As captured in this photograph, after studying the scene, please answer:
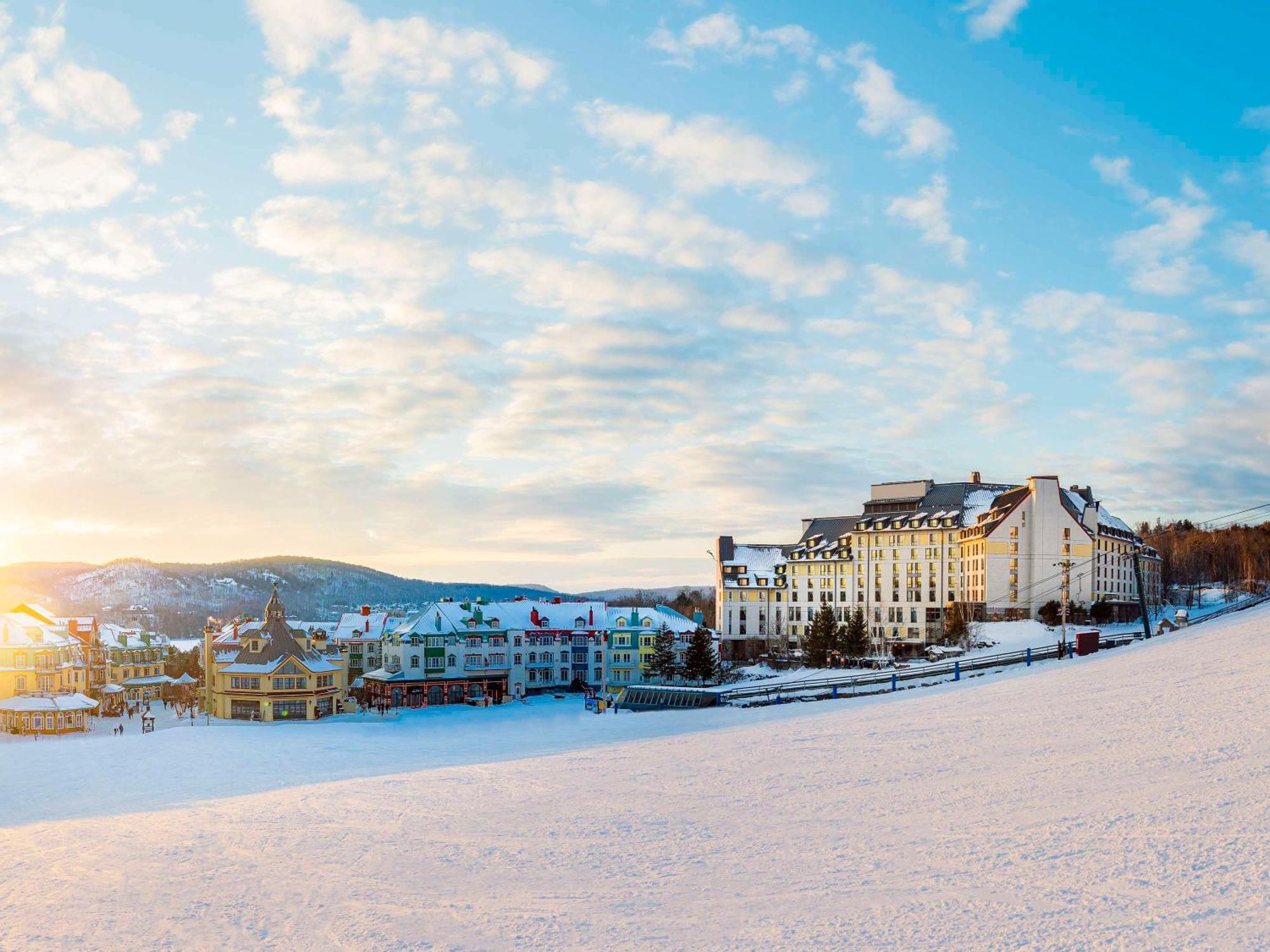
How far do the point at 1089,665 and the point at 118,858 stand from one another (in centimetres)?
3383

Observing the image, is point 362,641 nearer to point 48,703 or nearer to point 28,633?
point 28,633

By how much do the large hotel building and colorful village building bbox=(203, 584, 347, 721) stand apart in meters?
40.8

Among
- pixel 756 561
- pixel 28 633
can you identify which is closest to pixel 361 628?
pixel 28 633

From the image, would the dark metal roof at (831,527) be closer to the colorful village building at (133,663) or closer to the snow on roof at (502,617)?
the snow on roof at (502,617)

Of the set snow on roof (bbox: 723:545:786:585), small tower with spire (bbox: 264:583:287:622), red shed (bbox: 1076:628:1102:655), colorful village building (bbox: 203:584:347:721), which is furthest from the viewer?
snow on roof (bbox: 723:545:786:585)

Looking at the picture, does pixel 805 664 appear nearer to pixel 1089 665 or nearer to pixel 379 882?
pixel 1089 665

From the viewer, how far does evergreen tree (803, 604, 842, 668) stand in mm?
69938

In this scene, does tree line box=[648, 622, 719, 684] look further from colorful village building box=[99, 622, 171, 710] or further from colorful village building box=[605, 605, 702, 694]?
colorful village building box=[99, 622, 171, 710]

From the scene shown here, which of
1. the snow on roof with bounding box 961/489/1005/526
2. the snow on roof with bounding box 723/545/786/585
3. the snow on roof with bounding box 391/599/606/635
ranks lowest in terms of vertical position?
the snow on roof with bounding box 391/599/606/635

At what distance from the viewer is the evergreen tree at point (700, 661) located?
6900cm

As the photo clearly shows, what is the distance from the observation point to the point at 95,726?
6069 centimetres

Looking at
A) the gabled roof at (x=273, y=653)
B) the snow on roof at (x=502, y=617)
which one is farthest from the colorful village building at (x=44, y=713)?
the snow on roof at (x=502, y=617)

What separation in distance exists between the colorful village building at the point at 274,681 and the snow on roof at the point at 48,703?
847 cm

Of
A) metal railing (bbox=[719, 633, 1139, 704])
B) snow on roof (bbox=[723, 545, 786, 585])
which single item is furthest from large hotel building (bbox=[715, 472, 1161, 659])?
metal railing (bbox=[719, 633, 1139, 704])
